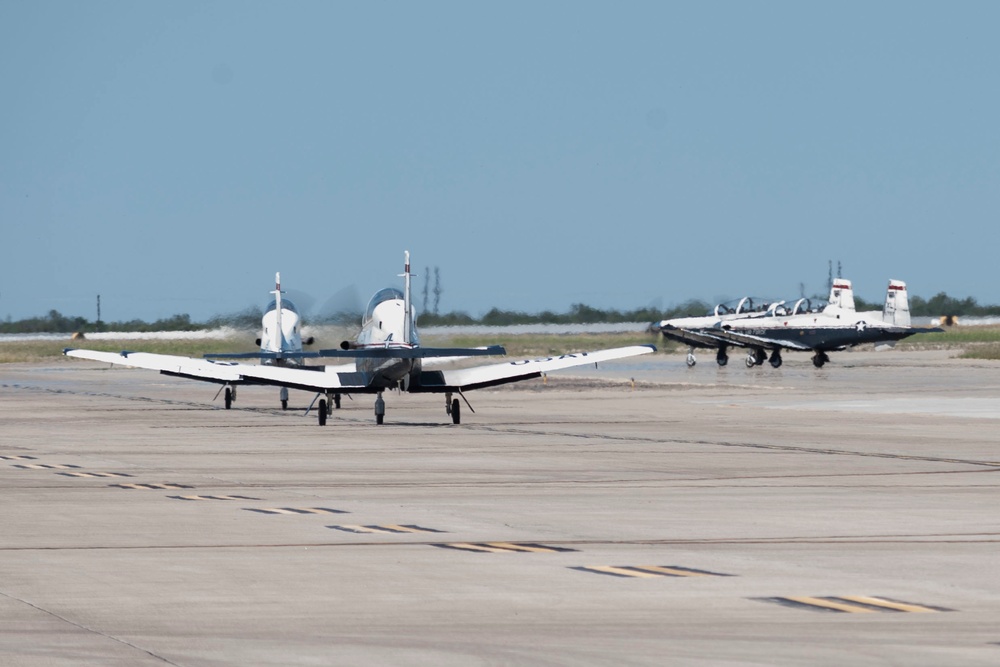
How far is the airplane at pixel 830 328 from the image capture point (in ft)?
203

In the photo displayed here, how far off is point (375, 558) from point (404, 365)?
18.0 metres

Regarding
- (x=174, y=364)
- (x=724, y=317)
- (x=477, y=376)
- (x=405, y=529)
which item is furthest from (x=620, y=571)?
(x=724, y=317)

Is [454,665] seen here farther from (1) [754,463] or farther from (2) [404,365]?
(2) [404,365]

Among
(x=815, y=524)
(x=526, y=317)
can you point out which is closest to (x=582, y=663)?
(x=815, y=524)

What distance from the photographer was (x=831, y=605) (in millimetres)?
9508

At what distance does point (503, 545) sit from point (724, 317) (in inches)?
2136

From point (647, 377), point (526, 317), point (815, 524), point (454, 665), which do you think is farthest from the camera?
point (526, 317)

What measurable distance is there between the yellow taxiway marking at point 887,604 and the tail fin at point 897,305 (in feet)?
178

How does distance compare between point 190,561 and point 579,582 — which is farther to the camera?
point 190,561

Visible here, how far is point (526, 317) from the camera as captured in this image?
243 feet

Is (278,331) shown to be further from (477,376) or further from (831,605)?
(831,605)

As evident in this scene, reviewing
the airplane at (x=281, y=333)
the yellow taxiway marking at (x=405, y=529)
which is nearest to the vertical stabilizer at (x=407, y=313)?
the airplane at (x=281, y=333)

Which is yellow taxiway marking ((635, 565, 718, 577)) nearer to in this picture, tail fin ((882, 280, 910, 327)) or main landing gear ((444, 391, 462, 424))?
main landing gear ((444, 391, 462, 424))

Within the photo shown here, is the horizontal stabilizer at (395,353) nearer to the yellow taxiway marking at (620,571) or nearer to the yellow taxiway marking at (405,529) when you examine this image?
the yellow taxiway marking at (405,529)
